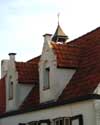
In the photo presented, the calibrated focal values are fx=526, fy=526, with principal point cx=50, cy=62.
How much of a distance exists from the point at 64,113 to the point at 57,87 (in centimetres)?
196

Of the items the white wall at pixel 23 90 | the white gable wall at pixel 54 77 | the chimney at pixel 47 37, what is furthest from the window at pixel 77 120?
the white wall at pixel 23 90

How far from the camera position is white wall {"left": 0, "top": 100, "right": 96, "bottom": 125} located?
22952 millimetres

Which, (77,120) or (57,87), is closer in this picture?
(77,120)

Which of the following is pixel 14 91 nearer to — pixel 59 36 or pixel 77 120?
pixel 77 120

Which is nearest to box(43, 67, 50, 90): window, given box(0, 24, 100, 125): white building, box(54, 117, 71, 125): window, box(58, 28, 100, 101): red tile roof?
box(0, 24, 100, 125): white building

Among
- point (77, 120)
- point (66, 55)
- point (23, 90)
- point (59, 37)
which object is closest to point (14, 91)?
point (23, 90)

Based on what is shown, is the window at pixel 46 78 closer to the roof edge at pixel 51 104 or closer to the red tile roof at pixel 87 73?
the roof edge at pixel 51 104

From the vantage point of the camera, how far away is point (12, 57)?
32750mm

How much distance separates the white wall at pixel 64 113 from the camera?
2295 centimetres

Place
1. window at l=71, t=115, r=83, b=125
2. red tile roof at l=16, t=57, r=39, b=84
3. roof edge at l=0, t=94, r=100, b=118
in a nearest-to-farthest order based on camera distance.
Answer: roof edge at l=0, t=94, r=100, b=118 → window at l=71, t=115, r=83, b=125 → red tile roof at l=16, t=57, r=39, b=84

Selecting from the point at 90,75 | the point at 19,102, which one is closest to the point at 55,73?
the point at 90,75

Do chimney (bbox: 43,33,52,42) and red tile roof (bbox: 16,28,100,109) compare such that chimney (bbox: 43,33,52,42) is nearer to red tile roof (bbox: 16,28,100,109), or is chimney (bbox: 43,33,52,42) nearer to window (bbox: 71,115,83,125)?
red tile roof (bbox: 16,28,100,109)

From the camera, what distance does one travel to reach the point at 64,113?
990 inches

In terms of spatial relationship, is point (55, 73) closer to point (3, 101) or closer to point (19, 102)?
point (19, 102)
